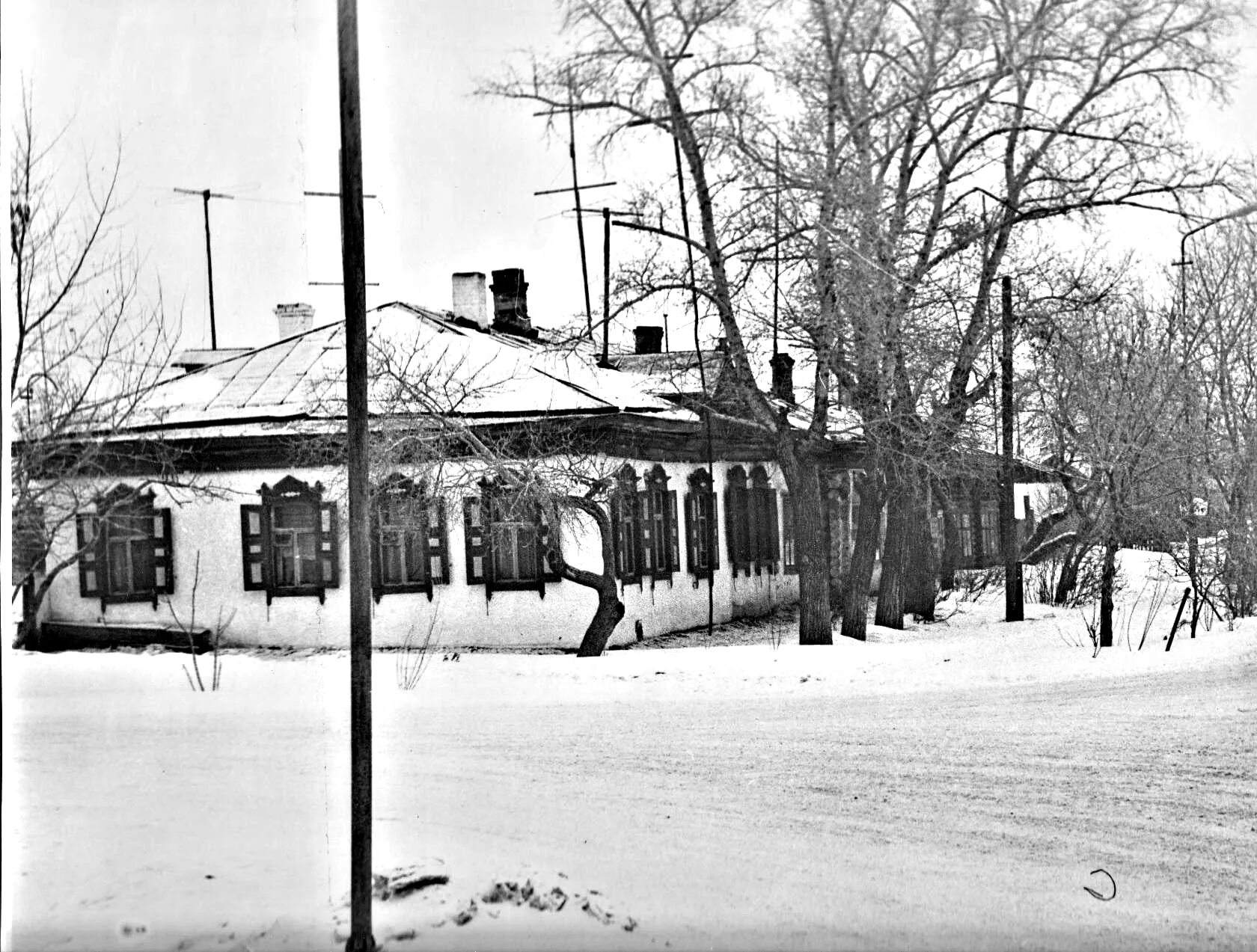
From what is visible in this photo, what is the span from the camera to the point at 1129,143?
21.5 feet

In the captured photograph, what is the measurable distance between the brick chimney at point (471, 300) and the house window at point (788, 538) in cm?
230

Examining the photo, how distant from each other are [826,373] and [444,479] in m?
2.44

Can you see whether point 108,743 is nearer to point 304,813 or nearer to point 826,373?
point 304,813

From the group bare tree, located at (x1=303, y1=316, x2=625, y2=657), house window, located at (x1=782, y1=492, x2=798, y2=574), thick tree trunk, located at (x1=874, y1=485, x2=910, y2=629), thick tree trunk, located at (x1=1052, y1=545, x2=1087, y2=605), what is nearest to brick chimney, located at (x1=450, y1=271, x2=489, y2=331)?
bare tree, located at (x1=303, y1=316, x2=625, y2=657)

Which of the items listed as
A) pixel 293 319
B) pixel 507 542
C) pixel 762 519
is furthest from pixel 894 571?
pixel 293 319

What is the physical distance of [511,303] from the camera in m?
6.63

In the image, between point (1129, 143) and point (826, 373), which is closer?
point (1129, 143)

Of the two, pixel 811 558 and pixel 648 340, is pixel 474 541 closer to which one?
pixel 648 340

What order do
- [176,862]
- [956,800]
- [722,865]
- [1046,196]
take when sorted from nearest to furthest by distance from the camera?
[176,862]
[722,865]
[956,800]
[1046,196]

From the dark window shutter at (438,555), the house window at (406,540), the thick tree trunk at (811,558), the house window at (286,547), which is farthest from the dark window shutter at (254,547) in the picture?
the thick tree trunk at (811,558)

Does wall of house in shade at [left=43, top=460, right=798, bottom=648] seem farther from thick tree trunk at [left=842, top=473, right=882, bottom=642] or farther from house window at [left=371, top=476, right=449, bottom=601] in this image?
thick tree trunk at [left=842, top=473, right=882, bottom=642]

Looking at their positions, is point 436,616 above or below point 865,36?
below

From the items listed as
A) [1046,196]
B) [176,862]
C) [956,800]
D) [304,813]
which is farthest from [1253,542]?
[176,862]

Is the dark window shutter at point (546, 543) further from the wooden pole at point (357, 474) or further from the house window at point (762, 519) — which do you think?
the wooden pole at point (357, 474)
